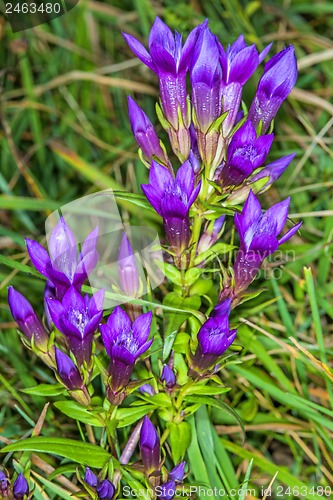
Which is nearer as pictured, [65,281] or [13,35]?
[65,281]

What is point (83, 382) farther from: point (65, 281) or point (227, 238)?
point (227, 238)

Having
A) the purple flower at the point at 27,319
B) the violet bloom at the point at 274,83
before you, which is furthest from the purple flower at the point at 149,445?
the violet bloom at the point at 274,83

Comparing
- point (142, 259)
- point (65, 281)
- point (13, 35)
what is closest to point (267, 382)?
point (142, 259)

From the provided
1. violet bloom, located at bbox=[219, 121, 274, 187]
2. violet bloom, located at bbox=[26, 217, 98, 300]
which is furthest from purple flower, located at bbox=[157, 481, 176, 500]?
violet bloom, located at bbox=[219, 121, 274, 187]

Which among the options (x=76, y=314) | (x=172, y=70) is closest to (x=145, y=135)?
(x=172, y=70)

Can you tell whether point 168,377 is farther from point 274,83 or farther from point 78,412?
point 274,83

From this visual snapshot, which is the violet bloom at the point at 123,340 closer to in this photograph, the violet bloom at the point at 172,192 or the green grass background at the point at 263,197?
the violet bloom at the point at 172,192
